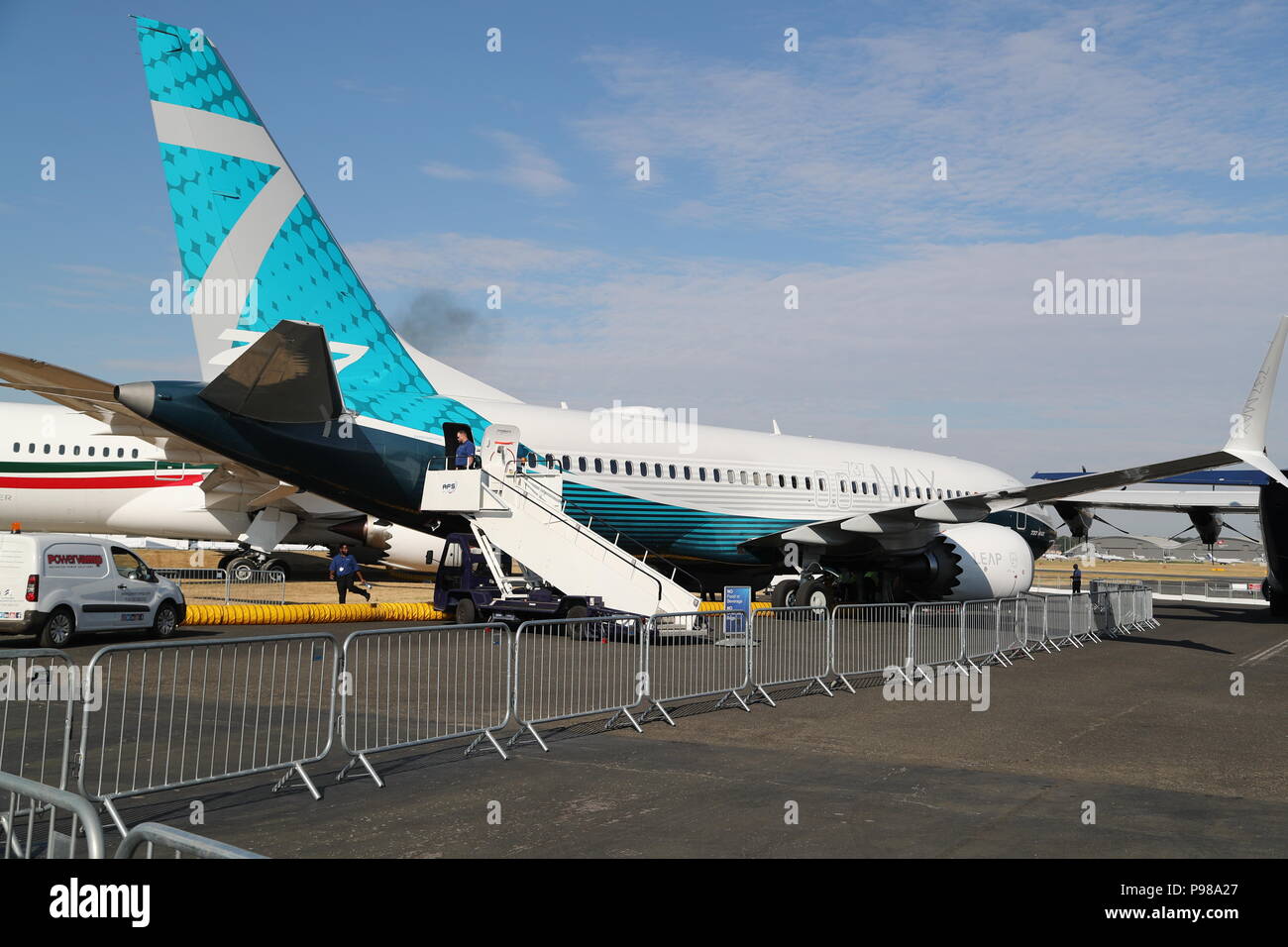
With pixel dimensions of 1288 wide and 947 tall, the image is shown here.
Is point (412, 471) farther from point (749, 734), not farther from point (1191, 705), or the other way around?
point (1191, 705)

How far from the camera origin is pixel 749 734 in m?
10.6

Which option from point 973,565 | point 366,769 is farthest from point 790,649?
point 973,565

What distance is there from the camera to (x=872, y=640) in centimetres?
1479

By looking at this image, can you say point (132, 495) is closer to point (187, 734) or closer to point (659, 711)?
point (187, 734)

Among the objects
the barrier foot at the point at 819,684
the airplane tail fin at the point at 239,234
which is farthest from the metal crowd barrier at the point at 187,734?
the airplane tail fin at the point at 239,234

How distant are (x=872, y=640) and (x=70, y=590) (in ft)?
39.1

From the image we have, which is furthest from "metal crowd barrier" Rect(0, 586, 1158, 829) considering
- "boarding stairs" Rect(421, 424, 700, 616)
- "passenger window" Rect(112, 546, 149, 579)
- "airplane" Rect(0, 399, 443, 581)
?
"airplane" Rect(0, 399, 443, 581)

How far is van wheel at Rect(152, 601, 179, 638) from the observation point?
18156 mm

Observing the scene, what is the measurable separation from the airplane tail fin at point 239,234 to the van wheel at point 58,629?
480 cm

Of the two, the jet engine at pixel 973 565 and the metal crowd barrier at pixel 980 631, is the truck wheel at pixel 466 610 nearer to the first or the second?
the metal crowd barrier at pixel 980 631

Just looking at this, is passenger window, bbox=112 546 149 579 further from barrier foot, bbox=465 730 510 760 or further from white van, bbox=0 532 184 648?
barrier foot, bbox=465 730 510 760

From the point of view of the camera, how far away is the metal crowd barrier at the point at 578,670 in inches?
400
